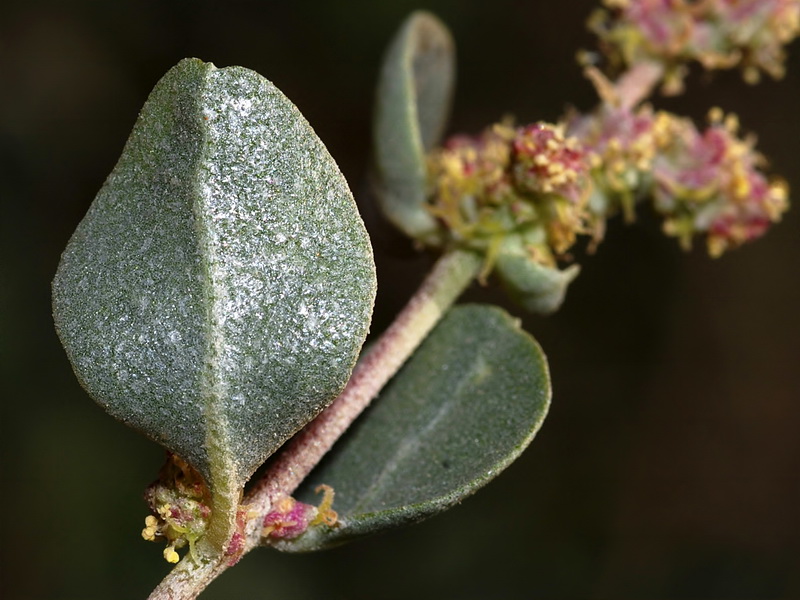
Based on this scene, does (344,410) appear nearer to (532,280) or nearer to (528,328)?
(532,280)

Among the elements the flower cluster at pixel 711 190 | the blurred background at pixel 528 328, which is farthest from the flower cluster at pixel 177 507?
the blurred background at pixel 528 328

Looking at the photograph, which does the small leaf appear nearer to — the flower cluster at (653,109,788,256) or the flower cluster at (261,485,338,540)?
the flower cluster at (653,109,788,256)

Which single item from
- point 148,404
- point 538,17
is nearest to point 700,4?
point 148,404

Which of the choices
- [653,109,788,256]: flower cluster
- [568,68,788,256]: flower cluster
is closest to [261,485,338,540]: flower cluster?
[568,68,788,256]: flower cluster

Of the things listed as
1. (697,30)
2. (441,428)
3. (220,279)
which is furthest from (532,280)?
(697,30)

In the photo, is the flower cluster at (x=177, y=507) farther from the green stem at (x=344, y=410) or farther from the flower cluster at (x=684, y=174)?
the flower cluster at (x=684, y=174)

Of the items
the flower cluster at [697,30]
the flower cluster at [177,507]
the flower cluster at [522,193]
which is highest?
the flower cluster at [697,30]
